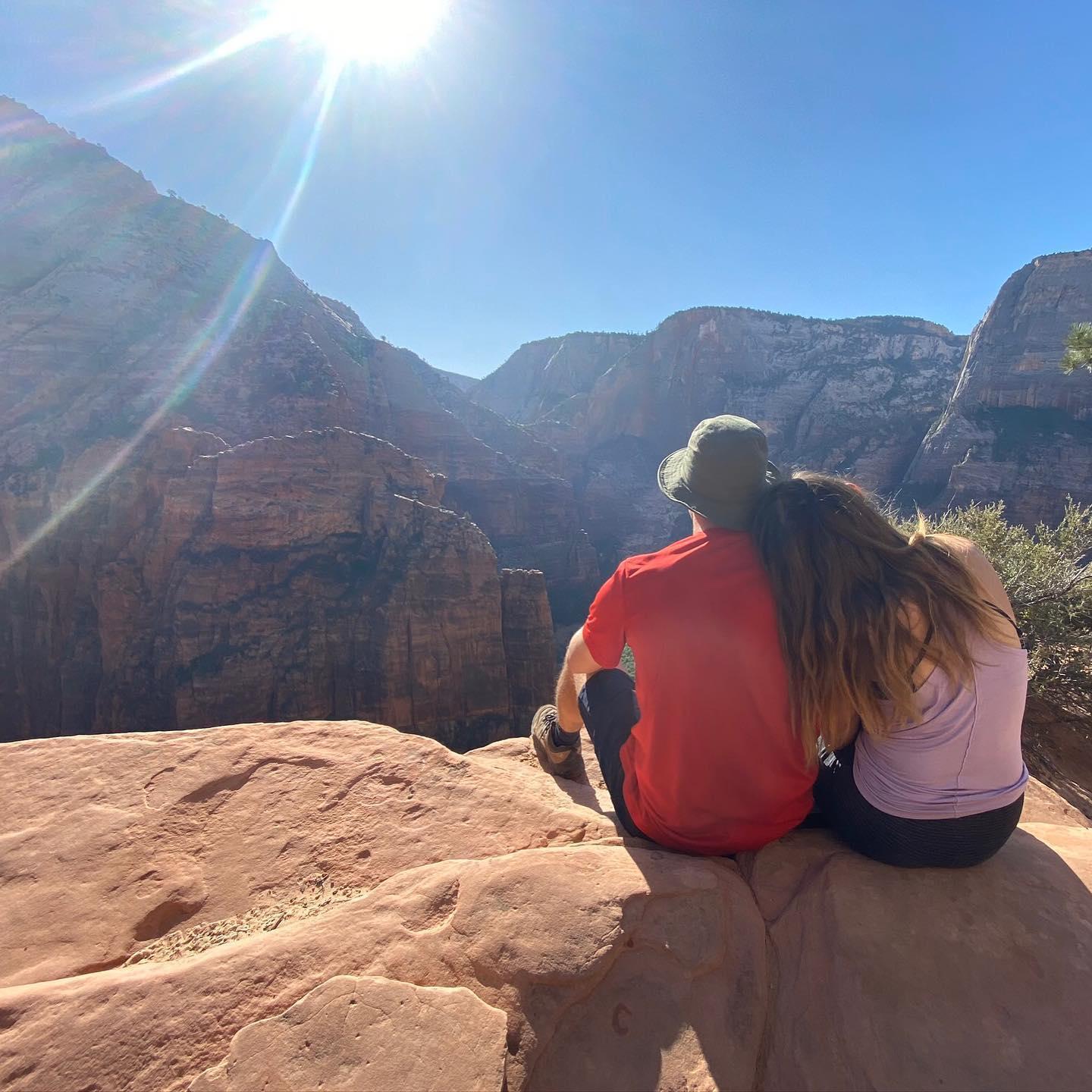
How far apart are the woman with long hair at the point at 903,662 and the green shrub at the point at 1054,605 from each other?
6.86 m

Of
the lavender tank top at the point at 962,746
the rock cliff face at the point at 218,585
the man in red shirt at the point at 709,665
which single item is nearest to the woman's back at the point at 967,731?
the lavender tank top at the point at 962,746

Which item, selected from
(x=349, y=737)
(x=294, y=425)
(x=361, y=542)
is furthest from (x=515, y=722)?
(x=294, y=425)

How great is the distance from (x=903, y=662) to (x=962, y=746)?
1.37ft

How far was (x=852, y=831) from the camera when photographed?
2.19 metres

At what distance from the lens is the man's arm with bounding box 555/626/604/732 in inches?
98.0

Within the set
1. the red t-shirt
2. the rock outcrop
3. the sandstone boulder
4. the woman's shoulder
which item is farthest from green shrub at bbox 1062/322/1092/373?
the rock outcrop

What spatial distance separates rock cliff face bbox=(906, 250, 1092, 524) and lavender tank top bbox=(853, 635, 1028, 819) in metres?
43.1

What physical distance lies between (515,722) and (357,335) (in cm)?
4643

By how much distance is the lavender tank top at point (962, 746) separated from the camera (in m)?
1.84

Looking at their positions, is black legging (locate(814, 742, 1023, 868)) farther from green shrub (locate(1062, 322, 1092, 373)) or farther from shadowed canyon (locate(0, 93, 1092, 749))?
shadowed canyon (locate(0, 93, 1092, 749))

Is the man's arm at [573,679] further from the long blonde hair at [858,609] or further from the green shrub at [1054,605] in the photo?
the green shrub at [1054,605]

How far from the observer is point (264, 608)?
19.2m

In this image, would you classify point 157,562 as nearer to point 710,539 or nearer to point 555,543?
point 710,539

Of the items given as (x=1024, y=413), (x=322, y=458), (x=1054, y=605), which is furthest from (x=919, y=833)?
(x=1024, y=413)
